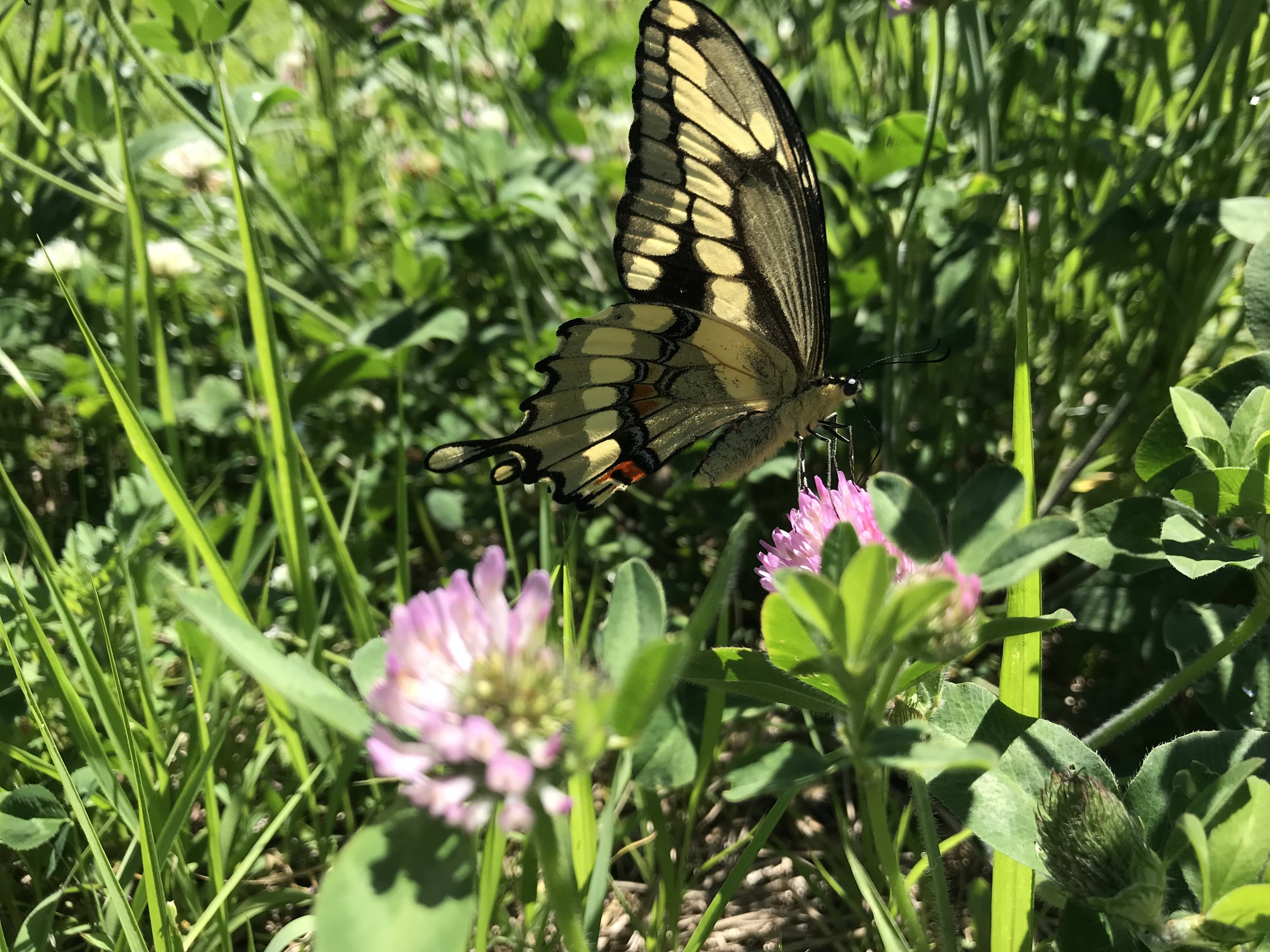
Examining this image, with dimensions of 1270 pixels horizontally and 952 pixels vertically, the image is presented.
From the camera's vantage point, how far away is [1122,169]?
1578 mm

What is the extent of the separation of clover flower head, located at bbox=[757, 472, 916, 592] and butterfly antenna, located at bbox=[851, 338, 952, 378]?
23.3 inches

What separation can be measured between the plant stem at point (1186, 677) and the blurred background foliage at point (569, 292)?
0.38m

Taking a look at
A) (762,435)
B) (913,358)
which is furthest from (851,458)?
(913,358)

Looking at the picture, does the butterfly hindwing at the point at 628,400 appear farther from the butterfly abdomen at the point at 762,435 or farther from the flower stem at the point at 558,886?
the flower stem at the point at 558,886

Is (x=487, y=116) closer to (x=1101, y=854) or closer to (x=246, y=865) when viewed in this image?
(x=246, y=865)

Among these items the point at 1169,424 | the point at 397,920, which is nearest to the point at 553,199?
the point at 1169,424

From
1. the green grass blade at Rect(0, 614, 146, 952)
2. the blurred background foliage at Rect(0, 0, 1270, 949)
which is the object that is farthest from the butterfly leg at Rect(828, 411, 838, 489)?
the green grass blade at Rect(0, 614, 146, 952)

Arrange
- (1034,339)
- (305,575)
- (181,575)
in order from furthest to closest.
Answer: (1034,339) → (181,575) → (305,575)

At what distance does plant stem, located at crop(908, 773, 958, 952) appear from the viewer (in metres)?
0.84

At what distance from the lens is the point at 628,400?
1648 mm

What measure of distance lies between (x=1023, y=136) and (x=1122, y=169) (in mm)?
628

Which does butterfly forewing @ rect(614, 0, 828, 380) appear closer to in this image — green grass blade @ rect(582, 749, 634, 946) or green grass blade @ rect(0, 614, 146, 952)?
green grass blade @ rect(582, 749, 634, 946)

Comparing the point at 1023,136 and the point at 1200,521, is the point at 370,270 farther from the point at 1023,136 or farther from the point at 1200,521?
the point at 1200,521

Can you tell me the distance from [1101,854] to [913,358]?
→ 3.69 ft
